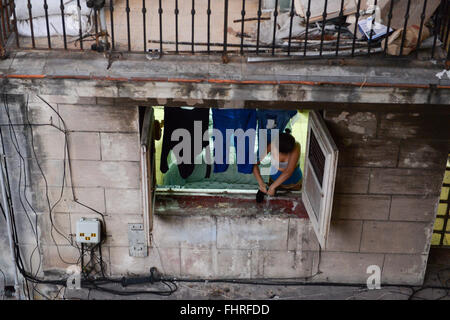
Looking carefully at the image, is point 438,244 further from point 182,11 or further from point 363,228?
point 182,11

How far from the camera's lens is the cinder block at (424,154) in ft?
22.4

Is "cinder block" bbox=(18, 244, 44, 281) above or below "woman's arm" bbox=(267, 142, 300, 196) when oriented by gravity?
below

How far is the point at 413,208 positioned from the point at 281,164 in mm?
1840

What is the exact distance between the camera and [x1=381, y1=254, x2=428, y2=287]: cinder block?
757 cm

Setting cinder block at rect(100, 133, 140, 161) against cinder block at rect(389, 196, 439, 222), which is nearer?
cinder block at rect(100, 133, 140, 161)

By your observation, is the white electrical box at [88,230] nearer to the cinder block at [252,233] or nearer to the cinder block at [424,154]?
the cinder block at [252,233]

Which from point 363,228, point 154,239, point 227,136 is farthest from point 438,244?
point 154,239

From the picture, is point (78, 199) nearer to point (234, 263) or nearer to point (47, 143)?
Answer: point (47, 143)

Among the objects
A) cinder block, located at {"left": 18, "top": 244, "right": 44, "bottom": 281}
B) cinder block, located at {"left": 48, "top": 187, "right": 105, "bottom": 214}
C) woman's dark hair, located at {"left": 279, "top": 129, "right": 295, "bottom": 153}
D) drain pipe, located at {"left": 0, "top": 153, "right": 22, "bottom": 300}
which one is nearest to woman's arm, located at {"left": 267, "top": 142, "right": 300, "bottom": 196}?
woman's dark hair, located at {"left": 279, "top": 129, "right": 295, "bottom": 153}

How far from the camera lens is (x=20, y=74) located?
555cm

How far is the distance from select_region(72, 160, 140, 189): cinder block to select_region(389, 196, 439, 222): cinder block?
10.9 feet

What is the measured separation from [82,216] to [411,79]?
4.39 meters

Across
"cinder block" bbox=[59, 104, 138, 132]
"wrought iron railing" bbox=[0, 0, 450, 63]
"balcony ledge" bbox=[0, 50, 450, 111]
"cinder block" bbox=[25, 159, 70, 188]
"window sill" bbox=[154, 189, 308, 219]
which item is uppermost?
"wrought iron railing" bbox=[0, 0, 450, 63]

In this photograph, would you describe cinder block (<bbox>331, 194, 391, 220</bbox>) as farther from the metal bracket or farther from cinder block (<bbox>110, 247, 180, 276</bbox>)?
the metal bracket
